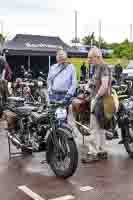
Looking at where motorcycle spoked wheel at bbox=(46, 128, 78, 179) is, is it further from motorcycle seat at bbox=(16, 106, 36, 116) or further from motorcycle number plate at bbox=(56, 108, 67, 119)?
motorcycle seat at bbox=(16, 106, 36, 116)

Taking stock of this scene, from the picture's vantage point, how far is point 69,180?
601cm

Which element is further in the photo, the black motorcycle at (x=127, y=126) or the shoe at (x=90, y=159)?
the black motorcycle at (x=127, y=126)

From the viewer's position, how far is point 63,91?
7.16 m

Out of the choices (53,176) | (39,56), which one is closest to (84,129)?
(53,176)

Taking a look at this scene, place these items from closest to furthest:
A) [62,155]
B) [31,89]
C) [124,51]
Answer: [62,155]
[31,89]
[124,51]

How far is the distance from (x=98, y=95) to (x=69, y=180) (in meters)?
1.60

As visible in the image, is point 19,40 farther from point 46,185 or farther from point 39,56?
point 46,185

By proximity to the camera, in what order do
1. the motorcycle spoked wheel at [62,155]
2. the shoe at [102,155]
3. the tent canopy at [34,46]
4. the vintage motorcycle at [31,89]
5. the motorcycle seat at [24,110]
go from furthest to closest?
1. the tent canopy at [34,46]
2. the vintage motorcycle at [31,89]
3. the shoe at [102,155]
4. the motorcycle seat at [24,110]
5. the motorcycle spoked wheel at [62,155]

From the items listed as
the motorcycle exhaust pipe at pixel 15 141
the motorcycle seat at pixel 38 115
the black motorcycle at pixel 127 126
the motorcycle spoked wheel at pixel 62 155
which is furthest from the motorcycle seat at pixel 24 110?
the black motorcycle at pixel 127 126

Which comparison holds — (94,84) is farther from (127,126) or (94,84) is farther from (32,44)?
(32,44)

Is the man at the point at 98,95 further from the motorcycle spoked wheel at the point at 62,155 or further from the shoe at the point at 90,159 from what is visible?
the motorcycle spoked wheel at the point at 62,155

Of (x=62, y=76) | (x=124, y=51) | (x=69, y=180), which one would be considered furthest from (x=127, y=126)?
(x=124, y=51)

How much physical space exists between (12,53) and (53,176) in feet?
82.6

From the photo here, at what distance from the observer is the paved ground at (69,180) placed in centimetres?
537
